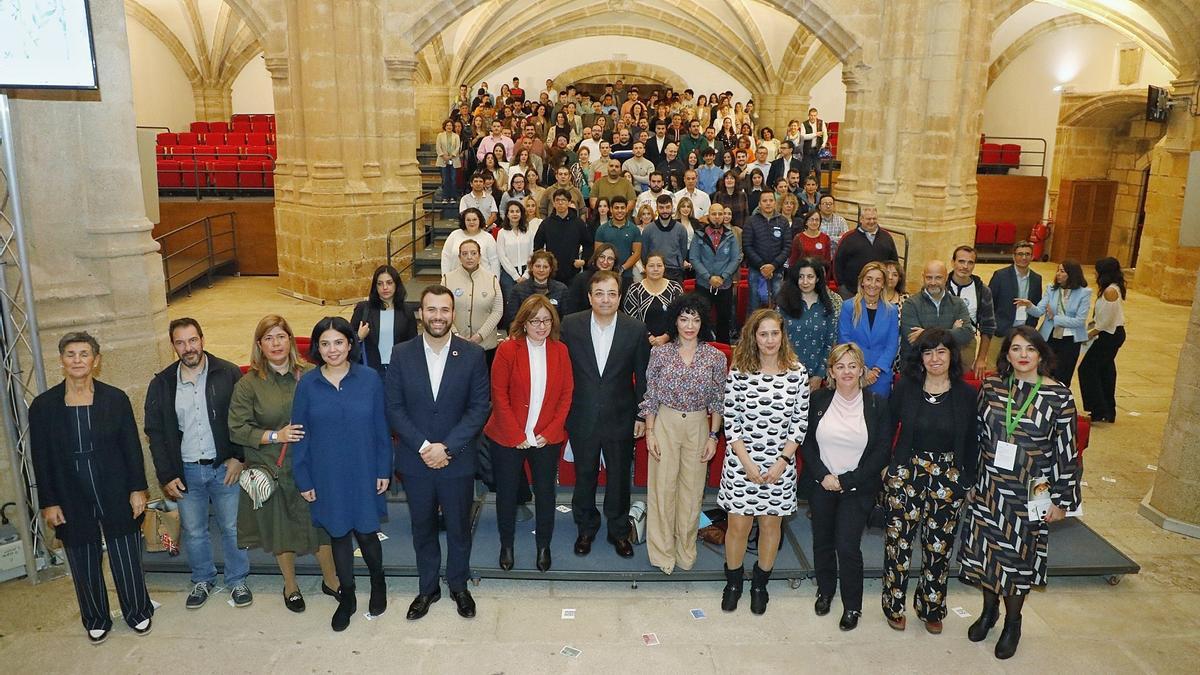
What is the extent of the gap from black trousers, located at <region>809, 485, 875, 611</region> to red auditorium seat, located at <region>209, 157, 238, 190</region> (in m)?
12.0

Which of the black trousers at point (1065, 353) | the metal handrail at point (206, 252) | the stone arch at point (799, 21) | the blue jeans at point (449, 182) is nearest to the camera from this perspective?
the black trousers at point (1065, 353)

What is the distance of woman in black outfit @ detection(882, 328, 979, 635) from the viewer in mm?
3830

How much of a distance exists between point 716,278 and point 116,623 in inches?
187

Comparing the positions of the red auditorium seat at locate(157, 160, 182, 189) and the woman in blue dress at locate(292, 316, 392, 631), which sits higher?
the red auditorium seat at locate(157, 160, 182, 189)

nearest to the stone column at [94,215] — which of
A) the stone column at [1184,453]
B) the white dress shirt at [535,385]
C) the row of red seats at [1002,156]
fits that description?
the white dress shirt at [535,385]

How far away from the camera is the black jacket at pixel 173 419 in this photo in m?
3.95

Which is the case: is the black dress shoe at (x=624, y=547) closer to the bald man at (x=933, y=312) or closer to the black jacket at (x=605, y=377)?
the black jacket at (x=605, y=377)

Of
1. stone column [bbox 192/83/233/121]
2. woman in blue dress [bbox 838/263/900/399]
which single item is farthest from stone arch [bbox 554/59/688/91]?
woman in blue dress [bbox 838/263/900/399]

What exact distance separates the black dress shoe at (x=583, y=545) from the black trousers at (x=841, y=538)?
121 cm

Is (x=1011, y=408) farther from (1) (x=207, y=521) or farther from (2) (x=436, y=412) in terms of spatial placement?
(1) (x=207, y=521)

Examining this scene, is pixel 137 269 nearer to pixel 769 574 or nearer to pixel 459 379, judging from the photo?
pixel 459 379

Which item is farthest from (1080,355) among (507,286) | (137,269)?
(137,269)

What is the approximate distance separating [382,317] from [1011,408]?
3.53m

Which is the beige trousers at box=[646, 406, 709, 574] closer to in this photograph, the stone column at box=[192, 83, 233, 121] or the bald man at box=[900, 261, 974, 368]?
the bald man at box=[900, 261, 974, 368]
